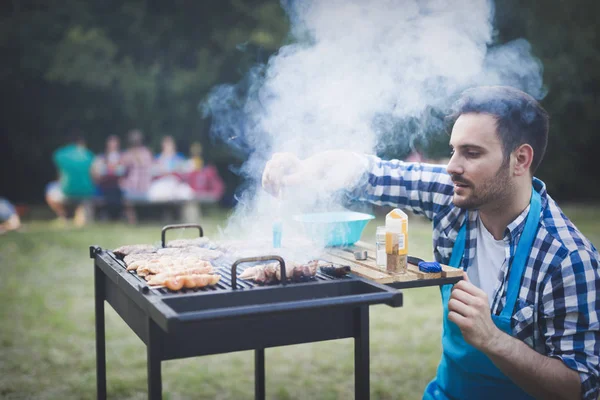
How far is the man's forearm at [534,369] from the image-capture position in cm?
Answer: 200

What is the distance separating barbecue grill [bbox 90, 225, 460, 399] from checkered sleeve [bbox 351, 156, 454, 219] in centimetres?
68

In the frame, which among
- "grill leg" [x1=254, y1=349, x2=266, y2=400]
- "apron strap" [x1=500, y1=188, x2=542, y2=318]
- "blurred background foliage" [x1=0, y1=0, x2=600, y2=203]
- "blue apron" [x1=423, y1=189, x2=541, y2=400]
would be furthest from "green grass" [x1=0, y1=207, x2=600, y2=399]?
"blurred background foliage" [x1=0, y1=0, x2=600, y2=203]

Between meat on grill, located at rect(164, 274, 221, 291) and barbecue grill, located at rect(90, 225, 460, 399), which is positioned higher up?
meat on grill, located at rect(164, 274, 221, 291)

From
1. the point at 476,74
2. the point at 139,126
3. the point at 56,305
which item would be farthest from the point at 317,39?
the point at 139,126

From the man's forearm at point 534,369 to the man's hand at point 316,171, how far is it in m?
1.04

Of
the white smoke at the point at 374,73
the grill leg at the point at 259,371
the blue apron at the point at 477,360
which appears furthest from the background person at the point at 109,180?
the blue apron at the point at 477,360

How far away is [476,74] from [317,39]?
118 centimetres

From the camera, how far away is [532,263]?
2.16 m

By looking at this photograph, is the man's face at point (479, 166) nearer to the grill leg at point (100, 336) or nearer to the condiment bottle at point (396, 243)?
the condiment bottle at point (396, 243)

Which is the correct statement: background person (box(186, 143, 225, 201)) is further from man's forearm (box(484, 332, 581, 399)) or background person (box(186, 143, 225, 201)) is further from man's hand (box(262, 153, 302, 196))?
man's forearm (box(484, 332, 581, 399))

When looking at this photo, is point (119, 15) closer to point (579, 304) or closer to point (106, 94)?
point (106, 94)

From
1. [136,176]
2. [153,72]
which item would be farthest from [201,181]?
[153,72]

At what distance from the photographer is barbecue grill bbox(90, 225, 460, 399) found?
178 centimetres

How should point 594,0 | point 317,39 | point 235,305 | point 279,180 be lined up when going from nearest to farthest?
point 235,305, point 279,180, point 317,39, point 594,0
